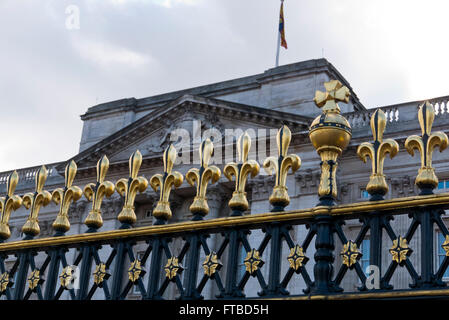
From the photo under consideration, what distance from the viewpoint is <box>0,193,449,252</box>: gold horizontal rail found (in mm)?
4055

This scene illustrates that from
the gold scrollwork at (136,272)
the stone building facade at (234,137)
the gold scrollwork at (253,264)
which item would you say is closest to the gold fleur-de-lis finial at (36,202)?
the gold scrollwork at (136,272)

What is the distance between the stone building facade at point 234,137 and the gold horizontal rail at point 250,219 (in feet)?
58.6

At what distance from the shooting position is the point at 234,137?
1186 inches

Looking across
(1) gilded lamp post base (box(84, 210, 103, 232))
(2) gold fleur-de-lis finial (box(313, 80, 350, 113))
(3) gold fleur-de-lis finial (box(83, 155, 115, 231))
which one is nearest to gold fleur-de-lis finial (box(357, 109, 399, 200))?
(2) gold fleur-de-lis finial (box(313, 80, 350, 113))

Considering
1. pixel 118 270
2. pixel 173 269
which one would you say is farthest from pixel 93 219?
pixel 173 269

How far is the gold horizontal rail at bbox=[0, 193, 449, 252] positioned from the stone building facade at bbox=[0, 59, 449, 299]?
17851 millimetres

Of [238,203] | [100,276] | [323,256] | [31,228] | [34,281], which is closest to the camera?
[323,256]

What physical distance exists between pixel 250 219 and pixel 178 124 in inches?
1144

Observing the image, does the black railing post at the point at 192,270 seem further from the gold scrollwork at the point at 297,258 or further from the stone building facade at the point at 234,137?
the stone building facade at the point at 234,137

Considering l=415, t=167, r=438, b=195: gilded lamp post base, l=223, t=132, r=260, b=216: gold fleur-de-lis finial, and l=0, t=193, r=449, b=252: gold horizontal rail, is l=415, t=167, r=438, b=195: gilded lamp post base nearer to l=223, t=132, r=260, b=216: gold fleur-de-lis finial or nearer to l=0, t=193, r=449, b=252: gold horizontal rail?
l=0, t=193, r=449, b=252: gold horizontal rail

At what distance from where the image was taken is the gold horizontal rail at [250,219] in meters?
4.05

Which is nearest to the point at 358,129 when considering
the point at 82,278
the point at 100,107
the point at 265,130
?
the point at 265,130

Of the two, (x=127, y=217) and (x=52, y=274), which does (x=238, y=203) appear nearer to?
(x=127, y=217)
